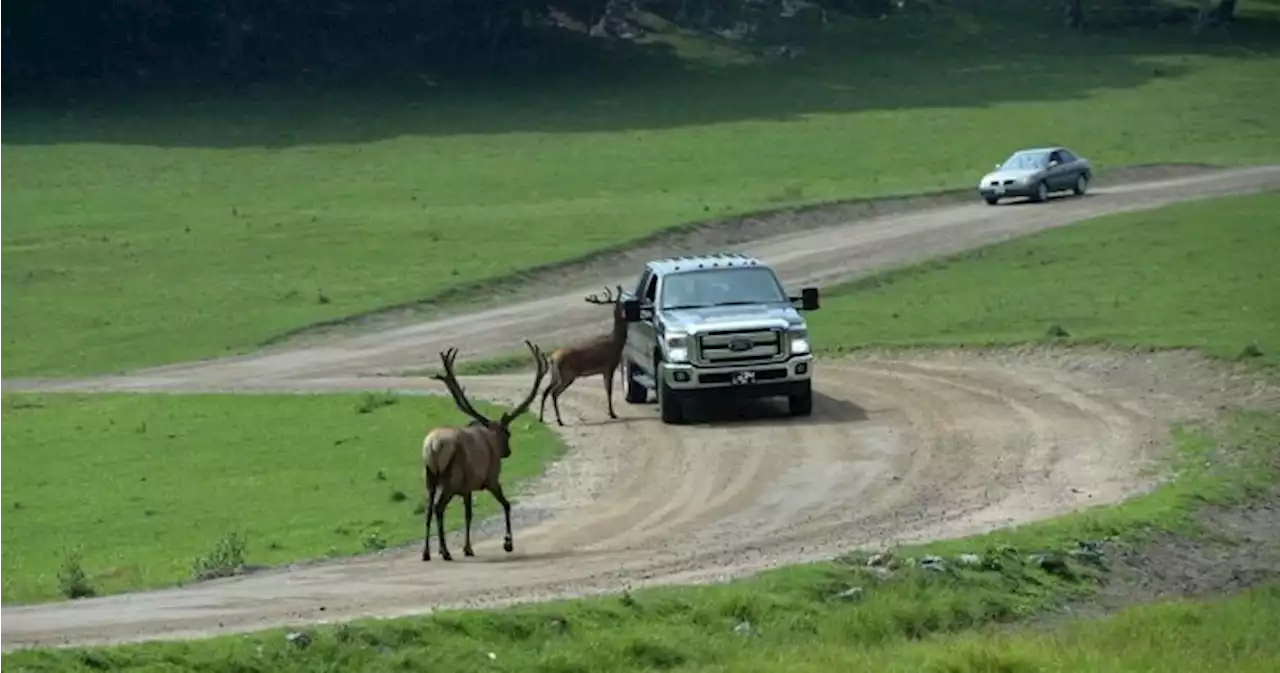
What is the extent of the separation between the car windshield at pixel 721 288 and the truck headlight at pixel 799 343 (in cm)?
155

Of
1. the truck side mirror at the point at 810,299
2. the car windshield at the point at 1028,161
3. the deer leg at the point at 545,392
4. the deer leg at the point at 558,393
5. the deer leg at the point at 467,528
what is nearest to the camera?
the deer leg at the point at 467,528

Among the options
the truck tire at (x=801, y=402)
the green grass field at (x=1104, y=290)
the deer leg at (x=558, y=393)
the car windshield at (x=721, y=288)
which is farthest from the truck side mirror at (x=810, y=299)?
the green grass field at (x=1104, y=290)

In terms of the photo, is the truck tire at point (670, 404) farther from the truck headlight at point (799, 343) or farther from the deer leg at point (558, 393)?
the truck headlight at point (799, 343)

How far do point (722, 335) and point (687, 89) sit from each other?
184 feet

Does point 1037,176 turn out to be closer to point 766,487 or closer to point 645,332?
point 645,332

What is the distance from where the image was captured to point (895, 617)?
20516 mm

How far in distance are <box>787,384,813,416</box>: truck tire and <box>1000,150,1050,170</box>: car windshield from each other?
1275 inches

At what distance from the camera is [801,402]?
3328 centimetres

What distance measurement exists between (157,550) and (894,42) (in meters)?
77.6

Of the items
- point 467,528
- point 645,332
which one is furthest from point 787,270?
point 467,528

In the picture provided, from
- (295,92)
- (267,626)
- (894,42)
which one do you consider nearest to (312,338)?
(267,626)

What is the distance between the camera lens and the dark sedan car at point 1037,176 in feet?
208

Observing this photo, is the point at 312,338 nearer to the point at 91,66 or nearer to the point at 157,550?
the point at 157,550

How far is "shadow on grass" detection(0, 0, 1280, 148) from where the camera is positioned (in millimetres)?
79188
